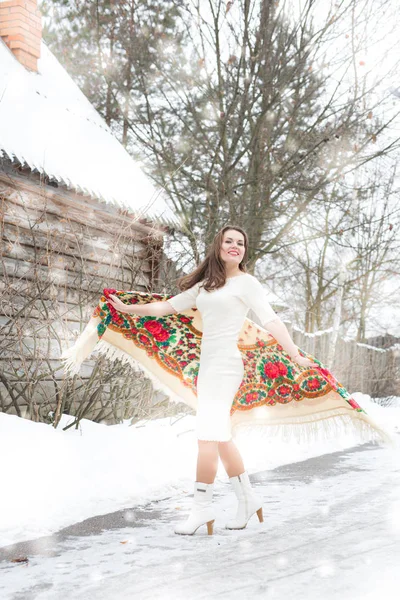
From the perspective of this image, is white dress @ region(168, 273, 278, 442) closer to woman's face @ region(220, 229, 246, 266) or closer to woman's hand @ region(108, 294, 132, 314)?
woman's face @ region(220, 229, 246, 266)

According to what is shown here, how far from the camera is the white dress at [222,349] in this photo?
4.55 metres

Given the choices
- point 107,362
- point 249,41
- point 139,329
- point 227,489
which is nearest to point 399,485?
point 227,489

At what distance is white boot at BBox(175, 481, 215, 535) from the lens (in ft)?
14.7

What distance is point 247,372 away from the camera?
513cm

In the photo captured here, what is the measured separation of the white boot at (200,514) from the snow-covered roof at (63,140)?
12.8ft

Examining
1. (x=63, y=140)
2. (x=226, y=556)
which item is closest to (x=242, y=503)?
(x=226, y=556)

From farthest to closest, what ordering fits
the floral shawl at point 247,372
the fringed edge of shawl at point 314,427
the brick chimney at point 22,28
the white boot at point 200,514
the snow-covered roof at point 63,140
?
1. the brick chimney at point 22,28
2. the snow-covered roof at point 63,140
3. the floral shawl at point 247,372
4. the fringed edge of shawl at point 314,427
5. the white boot at point 200,514

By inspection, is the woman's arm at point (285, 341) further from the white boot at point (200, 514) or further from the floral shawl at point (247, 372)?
the white boot at point (200, 514)

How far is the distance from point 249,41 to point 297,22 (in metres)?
0.93

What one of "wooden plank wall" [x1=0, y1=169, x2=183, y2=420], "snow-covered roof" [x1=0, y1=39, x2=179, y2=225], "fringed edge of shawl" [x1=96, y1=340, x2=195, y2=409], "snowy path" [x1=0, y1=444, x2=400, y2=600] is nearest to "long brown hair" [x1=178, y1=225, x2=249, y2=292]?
"fringed edge of shawl" [x1=96, y1=340, x2=195, y2=409]

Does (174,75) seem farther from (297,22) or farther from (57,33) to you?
(57,33)

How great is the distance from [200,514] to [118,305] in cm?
157

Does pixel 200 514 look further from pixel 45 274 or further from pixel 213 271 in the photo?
pixel 45 274

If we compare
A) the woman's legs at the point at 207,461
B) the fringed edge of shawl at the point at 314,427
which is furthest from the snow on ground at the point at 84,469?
the woman's legs at the point at 207,461
